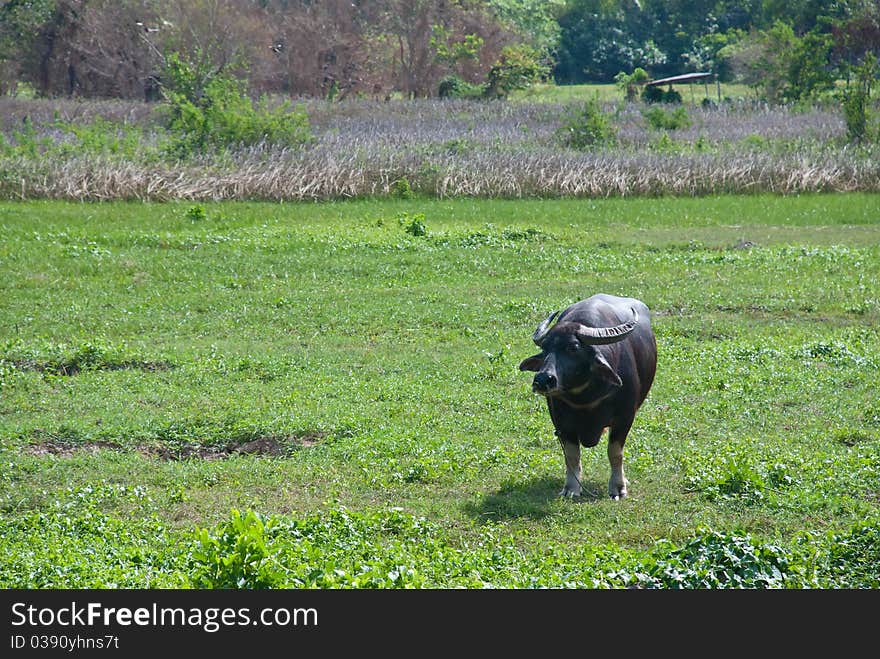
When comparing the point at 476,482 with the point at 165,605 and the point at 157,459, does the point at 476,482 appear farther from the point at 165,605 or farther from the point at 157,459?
the point at 165,605

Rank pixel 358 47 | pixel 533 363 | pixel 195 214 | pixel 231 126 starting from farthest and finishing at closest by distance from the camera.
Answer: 1. pixel 358 47
2. pixel 231 126
3. pixel 195 214
4. pixel 533 363

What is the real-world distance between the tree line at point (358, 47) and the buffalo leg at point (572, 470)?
3269 centimetres

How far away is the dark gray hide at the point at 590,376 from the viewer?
7.69 m

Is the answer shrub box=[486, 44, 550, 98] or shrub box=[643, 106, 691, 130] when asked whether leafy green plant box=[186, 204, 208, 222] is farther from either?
shrub box=[486, 44, 550, 98]

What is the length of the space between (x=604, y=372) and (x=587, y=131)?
26.5m

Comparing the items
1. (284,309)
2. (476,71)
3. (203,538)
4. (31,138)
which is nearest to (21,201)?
(31,138)

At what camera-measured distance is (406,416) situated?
33.3 ft

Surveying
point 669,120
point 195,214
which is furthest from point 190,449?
point 669,120

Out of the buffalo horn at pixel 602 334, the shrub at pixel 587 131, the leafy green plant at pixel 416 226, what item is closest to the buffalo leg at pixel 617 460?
the buffalo horn at pixel 602 334

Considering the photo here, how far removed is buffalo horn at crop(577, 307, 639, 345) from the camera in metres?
7.70

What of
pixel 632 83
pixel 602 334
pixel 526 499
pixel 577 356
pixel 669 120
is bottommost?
pixel 526 499

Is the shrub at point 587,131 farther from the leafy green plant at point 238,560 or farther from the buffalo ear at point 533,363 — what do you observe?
the leafy green plant at point 238,560

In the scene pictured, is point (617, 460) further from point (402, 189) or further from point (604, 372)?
point (402, 189)

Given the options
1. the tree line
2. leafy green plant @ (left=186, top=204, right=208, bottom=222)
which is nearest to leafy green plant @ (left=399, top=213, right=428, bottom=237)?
leafy green plant @ (left=186, top=204, right=208, bottom=222)
